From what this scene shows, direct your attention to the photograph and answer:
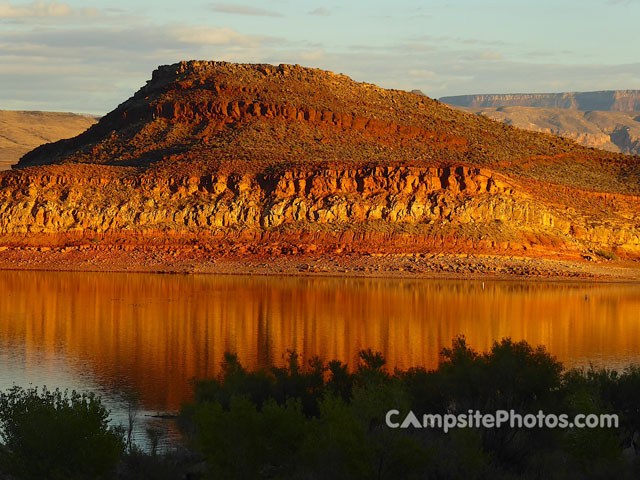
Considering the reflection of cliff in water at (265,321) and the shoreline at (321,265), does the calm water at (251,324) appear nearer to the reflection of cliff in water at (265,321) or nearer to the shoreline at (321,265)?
the reflection of cliff in water at (265,321)

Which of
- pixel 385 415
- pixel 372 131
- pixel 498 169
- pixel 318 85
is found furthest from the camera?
pixel 318 85

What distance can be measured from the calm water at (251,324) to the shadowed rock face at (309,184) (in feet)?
36.7

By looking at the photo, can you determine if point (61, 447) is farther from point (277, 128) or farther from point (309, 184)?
point (277, 128)

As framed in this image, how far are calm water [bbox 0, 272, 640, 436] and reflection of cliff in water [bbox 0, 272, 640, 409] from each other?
6cm

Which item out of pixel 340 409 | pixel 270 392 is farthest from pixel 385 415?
pixel 270 392

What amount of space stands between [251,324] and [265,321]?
1.05 metres

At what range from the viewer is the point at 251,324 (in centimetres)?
3616

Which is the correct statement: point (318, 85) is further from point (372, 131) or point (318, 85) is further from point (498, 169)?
point (498, 169)

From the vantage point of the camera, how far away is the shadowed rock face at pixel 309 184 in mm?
69375

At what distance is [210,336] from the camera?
3291cm

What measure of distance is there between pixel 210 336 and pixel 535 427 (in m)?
18.2

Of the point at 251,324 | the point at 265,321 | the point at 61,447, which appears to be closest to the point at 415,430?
the point at 61,447

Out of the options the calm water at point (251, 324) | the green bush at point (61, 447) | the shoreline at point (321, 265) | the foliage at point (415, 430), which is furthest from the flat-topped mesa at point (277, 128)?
the green bush at point (61, 447)

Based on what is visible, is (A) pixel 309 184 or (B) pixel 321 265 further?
(A) pixel 309 184
